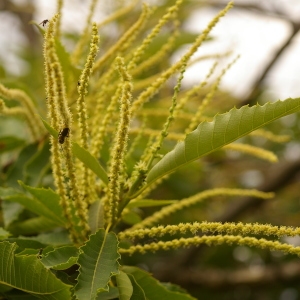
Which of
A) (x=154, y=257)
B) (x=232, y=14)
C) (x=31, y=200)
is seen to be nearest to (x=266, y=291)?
(x=154, y=257)

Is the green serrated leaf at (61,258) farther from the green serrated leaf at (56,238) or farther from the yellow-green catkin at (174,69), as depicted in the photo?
the yellow-green catkin at (174,69)

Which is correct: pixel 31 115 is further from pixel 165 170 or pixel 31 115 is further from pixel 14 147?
pixel 165 170

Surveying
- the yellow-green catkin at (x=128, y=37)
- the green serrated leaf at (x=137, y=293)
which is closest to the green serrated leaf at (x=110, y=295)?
the green serrated leaf at (x=137, y=293)

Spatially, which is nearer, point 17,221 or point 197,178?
point 17,221

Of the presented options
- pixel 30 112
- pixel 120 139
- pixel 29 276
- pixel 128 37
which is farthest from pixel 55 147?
pixel 30 112

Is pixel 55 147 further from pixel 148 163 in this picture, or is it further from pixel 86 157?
pixel 148 163
